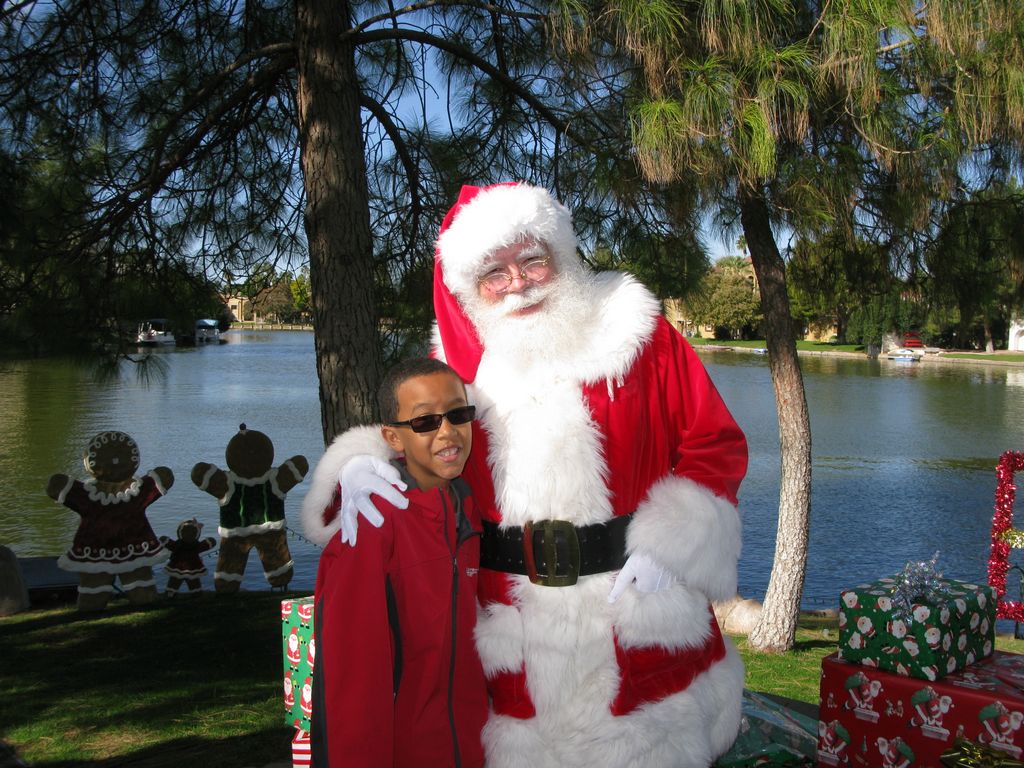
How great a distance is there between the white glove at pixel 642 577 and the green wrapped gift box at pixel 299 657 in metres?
0.93

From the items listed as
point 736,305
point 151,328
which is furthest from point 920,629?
point 736,305

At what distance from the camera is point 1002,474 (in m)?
5.65

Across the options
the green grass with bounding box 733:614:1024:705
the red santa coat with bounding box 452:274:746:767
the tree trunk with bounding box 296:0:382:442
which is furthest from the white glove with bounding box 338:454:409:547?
the green grass with bounding box 733:614:1024:705

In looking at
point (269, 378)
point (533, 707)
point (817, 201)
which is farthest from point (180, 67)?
point (269, 378)

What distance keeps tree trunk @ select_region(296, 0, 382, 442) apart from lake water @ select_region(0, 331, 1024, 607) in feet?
6.20

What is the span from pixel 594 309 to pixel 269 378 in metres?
23.5

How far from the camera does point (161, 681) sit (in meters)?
4.25

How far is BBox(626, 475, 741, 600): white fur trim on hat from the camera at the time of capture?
6.13 ft

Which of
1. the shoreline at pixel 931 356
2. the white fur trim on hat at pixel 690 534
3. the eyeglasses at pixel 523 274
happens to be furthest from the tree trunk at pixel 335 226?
the shoreline at pixel 931 356

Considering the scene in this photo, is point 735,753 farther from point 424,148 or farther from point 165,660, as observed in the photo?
point 424,148

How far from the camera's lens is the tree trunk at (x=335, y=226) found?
3721 mm

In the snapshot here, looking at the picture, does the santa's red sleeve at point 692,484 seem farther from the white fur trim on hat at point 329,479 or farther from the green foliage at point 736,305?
the green foliage at point 736,305

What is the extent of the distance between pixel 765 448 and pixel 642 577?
13.3 metres

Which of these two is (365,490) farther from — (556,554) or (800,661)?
(800,661)
